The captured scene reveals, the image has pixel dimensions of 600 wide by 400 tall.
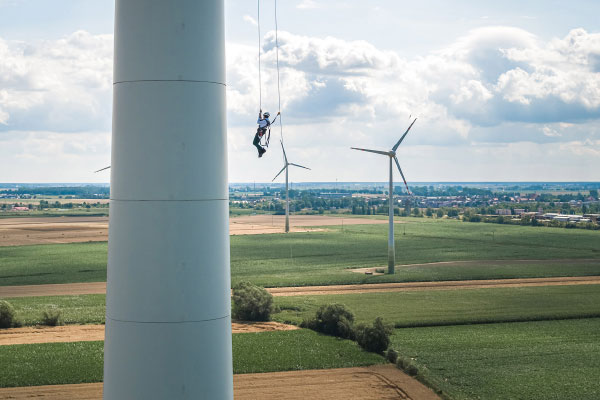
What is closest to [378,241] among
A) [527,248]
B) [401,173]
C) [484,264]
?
[527,248]

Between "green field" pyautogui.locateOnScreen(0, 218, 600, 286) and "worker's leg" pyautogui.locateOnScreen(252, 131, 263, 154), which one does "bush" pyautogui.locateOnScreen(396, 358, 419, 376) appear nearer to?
"worker's leg" pyautogui.locateOnScreen(252, 131, 263, 154)

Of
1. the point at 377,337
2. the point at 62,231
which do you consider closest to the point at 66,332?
the point at 377,337

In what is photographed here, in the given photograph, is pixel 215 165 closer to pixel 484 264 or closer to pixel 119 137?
pixel 119 137

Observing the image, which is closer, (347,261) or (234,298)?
(234,298)

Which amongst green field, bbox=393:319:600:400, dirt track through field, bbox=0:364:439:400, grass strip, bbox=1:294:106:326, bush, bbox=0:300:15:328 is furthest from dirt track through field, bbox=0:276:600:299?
dirt track through field, bbox=0:364:439:400

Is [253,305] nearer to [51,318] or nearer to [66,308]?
[51,318]
